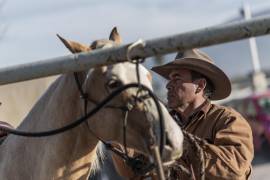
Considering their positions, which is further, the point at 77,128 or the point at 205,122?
the point at 205,122

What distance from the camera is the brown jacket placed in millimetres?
4855

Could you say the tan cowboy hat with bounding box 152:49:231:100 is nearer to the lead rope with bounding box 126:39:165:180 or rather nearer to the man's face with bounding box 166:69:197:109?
the man's face with bounding box 166:69:197:109

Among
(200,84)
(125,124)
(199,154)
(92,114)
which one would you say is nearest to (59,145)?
(92,114)

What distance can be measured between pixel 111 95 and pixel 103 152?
0.95m

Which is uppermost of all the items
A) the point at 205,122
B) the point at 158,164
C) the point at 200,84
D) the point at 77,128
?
the point at 77,128

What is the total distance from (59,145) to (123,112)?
0.47 m

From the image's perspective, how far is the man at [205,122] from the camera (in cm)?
485

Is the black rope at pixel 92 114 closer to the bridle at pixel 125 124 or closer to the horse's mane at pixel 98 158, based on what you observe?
the bridle at pixel 125 124

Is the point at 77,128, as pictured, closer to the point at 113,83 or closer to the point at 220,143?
the point at 113,83

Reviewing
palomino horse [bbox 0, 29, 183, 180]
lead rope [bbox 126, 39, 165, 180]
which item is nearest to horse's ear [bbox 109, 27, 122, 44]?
palomino horse [bbox 0, 29, 183, 180]

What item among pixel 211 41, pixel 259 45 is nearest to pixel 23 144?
pixel 211 41

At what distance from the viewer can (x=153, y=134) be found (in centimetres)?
405

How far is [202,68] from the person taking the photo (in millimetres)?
5305

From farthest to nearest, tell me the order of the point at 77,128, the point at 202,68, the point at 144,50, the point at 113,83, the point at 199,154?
the point at 202,68 → the point at 199,154 → the point at 77,128 → the point at 113,83 → the point at 144,50
